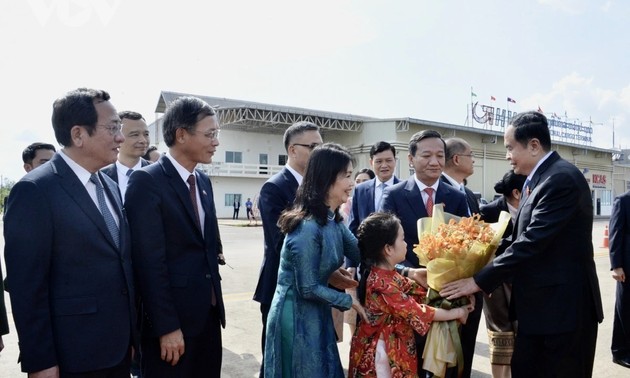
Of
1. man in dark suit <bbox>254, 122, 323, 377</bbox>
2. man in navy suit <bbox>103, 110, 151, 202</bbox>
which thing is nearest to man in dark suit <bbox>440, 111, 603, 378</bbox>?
man in dark suit <bbox>254, 122, 323, 377</bbox>

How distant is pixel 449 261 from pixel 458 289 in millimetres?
203

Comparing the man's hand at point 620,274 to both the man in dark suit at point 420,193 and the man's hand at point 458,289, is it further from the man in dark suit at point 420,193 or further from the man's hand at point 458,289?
the man's hand at point 458,289

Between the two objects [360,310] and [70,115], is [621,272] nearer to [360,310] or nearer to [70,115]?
[360,310]

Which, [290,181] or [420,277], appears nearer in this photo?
[420,277]

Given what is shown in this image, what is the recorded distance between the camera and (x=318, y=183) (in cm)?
259

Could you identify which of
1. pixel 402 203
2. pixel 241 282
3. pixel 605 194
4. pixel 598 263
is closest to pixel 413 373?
pixel 402 203

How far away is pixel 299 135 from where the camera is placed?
11.3 ft

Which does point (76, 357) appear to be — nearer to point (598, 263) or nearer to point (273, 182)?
point (273, 182)

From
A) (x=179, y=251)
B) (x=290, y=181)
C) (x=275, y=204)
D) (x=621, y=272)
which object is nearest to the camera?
(x=179, y=251)

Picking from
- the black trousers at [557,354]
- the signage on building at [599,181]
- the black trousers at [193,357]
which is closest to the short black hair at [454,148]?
the black trousers at [557,354]

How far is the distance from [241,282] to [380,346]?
5.80m

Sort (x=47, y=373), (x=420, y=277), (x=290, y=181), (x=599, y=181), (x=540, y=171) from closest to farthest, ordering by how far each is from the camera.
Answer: (x=47, y=373), (x=540, y=171), (x=420, y=277), (x=290, y=181), (x=599, y=181)

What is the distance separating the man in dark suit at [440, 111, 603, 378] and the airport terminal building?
28206 millimetres

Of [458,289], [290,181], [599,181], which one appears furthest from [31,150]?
[599,181]
